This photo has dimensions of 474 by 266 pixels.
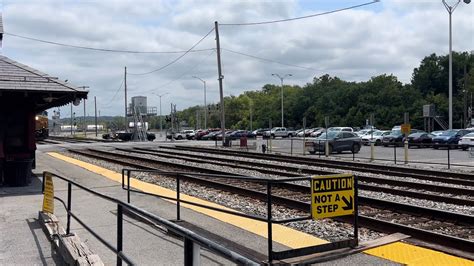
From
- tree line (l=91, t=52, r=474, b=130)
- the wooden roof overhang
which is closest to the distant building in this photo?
tree line (l=91, t=52, r=474, b=130)

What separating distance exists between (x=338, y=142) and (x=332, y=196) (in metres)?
29.3

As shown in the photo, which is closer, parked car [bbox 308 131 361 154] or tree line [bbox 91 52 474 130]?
parked car [bbox 308 131 361 154]

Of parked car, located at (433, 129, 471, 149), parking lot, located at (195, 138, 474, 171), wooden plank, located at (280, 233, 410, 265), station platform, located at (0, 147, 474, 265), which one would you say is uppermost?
parked car, located at (433, 129, 471, 149)

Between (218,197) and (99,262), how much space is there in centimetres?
797

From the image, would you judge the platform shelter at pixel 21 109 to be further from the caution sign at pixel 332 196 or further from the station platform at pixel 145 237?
the caution sign at pixel 332 196

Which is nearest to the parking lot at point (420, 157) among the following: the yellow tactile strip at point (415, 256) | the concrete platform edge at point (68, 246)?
the yellow tactile strip at point (415, 256)

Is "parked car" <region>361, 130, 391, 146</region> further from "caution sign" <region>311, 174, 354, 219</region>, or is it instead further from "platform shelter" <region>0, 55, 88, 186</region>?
"caution sign" <region>311, 174, 354, 219</region>

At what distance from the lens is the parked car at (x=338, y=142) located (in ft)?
113

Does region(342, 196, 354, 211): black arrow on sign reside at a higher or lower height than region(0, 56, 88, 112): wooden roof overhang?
lower

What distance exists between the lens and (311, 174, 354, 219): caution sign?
20.5 feet

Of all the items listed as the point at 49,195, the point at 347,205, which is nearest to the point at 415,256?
the point at 347,205

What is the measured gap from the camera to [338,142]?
35.1 m

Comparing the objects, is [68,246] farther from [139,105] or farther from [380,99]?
[380,99]

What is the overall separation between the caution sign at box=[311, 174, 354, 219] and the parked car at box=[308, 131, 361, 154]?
27989mm
